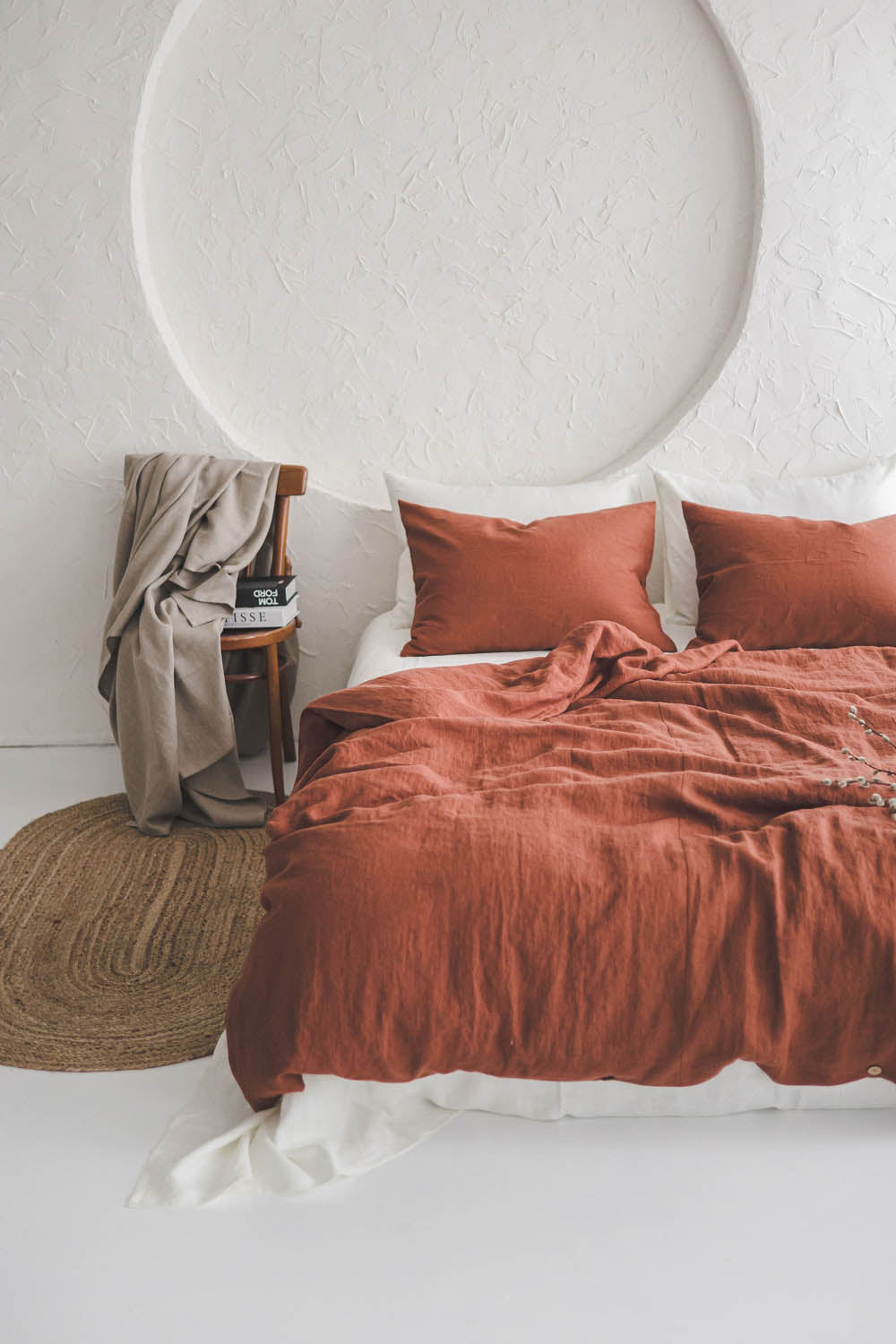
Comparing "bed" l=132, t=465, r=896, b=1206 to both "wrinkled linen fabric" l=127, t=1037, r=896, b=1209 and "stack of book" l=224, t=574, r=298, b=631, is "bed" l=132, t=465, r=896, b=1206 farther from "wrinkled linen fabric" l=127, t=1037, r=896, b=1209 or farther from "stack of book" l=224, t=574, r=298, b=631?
"stack of book" l=224, t=574, r=298, b=631

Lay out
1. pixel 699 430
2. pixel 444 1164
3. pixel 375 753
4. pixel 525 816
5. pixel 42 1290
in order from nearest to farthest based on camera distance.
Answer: pixel 42 1290 → pixel 444 1164 → pixel 525 816 → pixel 375 753 → pixel 699 430

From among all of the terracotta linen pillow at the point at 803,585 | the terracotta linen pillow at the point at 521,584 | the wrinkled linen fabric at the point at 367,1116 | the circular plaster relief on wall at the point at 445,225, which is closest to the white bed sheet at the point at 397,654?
the terracotta linen pillow at the point at 521,584

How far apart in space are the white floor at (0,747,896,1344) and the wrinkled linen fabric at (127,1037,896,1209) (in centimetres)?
3

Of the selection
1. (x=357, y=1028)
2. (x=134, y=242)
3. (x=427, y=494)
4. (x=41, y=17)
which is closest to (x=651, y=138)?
(x=427, y=494)

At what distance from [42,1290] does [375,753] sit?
92cm

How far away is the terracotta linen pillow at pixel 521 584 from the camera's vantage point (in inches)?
104

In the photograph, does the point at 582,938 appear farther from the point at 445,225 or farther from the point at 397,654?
the point at 445,225

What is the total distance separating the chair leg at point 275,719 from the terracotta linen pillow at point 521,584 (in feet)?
1.21

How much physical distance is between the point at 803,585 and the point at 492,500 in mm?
858

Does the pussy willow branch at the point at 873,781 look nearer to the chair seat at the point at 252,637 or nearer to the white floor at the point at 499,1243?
the white floor at the point at 499,1243

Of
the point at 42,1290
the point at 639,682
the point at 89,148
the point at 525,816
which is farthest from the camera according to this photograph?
the point at 89,148

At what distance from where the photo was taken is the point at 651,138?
2941mm

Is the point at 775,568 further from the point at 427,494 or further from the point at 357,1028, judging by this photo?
the point at 357,1028

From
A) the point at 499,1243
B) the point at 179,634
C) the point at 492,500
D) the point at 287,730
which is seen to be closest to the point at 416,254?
the point at 492,500
